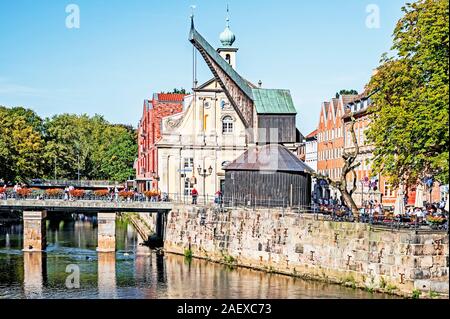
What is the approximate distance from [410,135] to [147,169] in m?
56.0

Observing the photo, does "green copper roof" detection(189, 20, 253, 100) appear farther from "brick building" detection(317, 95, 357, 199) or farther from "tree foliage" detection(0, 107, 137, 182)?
"tree foliage" detection(0, 107, 137, 182)

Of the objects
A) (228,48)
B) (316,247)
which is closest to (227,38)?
(228,48)

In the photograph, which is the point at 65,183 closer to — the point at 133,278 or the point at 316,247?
the point at 133,278

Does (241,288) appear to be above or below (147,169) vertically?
below

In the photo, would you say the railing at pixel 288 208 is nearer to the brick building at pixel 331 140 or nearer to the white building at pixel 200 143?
the white building at pixel 200 143

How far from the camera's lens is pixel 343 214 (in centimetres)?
4462

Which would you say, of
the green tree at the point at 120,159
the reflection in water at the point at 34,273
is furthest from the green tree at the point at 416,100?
the green tree at the point at 120,159

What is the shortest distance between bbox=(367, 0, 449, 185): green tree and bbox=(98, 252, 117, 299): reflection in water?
557 inches

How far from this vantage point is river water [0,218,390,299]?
4084 cm

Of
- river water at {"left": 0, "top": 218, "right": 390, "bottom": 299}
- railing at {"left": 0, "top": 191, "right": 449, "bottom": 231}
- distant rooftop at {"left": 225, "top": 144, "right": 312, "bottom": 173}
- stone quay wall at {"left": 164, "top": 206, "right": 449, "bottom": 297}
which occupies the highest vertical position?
distant rooftop at {"left": 225, "top": 144, "right": 312, "bottom": 173}

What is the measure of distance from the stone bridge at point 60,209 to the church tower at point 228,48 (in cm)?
2543

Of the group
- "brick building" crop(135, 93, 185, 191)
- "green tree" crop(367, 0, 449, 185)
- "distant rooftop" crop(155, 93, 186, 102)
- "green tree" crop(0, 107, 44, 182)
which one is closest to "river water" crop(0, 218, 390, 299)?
"green tree" crop(367, 0, 449, 185)
